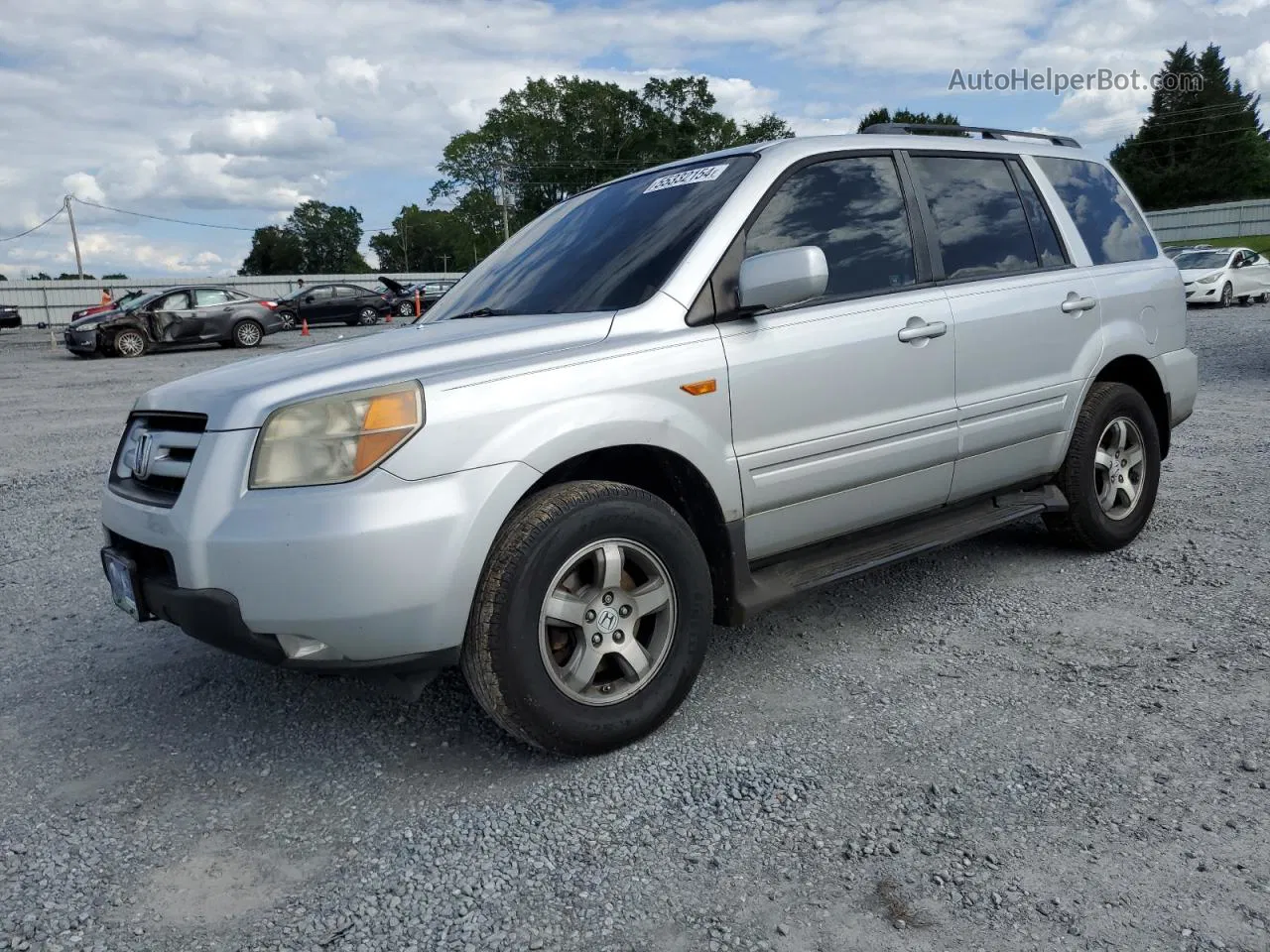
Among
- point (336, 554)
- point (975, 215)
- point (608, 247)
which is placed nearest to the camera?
point (336, 554)

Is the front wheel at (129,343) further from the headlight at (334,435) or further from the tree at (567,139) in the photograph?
the tree at (567,139)

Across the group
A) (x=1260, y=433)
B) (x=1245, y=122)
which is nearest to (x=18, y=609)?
(x=1260, y=433)

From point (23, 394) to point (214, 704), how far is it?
13097mm

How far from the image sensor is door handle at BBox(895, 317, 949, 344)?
366cm

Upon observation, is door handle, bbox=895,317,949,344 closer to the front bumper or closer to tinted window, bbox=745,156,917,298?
tinted window, bbox=745,156,917,298

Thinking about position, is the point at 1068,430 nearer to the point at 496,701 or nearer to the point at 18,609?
the point at 496,701

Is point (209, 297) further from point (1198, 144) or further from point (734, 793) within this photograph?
point (1198, 144)

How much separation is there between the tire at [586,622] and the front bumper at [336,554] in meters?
0.10

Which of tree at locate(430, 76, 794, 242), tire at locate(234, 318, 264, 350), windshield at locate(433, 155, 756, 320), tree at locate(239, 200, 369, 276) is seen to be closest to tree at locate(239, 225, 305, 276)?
tree at locate(239, 200, 369, 276)

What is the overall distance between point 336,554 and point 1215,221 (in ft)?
196

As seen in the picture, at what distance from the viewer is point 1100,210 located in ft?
15.8

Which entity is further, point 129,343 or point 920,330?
point 129,343

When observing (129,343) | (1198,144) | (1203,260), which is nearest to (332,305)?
(129,343)

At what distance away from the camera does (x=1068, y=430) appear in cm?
443
